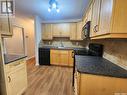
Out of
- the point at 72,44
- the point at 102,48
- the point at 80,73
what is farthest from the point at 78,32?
the point at 80,73

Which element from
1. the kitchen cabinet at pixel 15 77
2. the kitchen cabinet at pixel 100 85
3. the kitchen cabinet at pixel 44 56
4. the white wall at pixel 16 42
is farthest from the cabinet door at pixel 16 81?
the white wall at pixel 16 42

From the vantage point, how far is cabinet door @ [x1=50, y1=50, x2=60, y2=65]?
159 inches

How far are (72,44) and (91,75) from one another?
11.3 ft

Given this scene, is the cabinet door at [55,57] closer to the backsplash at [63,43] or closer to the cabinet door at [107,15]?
the backsplash at [63,43]

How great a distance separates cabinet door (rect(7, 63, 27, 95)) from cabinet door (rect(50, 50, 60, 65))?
214cm

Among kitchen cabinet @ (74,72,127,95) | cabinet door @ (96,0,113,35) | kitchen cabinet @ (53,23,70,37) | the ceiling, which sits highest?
the ceiling

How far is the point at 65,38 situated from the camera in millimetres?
4496

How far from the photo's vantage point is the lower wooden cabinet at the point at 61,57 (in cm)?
396

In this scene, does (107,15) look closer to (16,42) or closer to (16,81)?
(16,81)

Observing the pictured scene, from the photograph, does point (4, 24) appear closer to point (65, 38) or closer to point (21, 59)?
point (21, 59)

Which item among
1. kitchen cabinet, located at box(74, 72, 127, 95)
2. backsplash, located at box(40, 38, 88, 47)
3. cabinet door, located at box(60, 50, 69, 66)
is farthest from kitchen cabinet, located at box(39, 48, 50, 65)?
kitchen cabinet, located at box(74, 72, 127, 95)

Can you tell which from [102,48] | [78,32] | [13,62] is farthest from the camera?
[78,32]

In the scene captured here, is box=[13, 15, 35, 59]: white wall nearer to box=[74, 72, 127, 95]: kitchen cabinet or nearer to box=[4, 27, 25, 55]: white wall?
box=[4, 27, 25, 55]: white wall

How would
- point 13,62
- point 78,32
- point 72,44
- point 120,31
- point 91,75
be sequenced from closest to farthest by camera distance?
point 120,31 → point 91,75 → point 13,62 → point 78,32 → point 72,44
